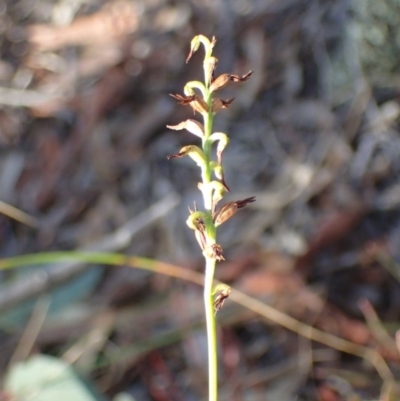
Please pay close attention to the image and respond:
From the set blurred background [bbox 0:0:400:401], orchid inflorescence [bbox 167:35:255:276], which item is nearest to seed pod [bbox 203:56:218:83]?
orchid inflorescence [bbox 167:35:255:276]

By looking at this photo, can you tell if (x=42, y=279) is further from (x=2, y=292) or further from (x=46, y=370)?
(x=46, y=370)

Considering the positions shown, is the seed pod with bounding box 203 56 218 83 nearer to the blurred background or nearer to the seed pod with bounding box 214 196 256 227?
the seed pod with bounding box 214 196 256 227

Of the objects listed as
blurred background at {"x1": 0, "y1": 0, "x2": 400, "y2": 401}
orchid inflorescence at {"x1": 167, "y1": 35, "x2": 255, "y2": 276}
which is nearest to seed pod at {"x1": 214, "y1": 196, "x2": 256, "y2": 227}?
orchid inflorescence at {"x1": 167, "y1": 35, "x2": 255, "y2": 276}

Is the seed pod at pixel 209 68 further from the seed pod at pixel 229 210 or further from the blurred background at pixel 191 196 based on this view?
the blurred background at pixel 191 196

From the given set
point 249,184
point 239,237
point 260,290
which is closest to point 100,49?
point 249,184

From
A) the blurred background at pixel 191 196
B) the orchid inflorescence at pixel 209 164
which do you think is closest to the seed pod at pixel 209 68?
the orchid inflorescence at pixel 209 164

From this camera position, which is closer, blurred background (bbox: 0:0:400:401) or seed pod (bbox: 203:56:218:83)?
seed pod (bbox: 203:56:218:83)

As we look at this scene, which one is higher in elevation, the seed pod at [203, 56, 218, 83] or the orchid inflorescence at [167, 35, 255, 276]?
the seed pod at [203, 56, 218, 83]

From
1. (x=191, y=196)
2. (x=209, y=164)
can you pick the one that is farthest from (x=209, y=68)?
(x=191, y=196)

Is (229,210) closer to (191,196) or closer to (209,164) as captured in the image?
(209,164)
